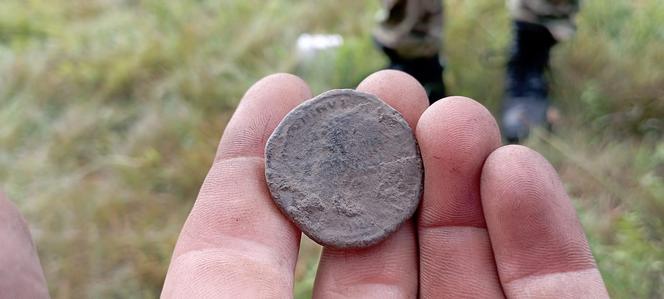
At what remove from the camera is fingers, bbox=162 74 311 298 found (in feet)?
4.72

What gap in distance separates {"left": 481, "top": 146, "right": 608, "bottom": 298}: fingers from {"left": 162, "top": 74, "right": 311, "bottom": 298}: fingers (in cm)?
54

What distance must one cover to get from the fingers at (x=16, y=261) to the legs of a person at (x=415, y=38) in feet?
5.76

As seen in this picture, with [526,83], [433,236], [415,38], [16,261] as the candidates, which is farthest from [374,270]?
[526,83]

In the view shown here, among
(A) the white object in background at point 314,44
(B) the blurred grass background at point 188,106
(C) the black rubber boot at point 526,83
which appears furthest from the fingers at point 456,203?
(A) the white object in background at point 314,44

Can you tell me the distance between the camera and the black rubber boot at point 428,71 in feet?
9.28

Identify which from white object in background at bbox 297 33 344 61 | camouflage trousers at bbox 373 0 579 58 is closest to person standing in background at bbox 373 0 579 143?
camouflage trousers at bbox 373 0 579 58

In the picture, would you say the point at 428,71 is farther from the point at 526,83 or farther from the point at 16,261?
the point at 16,261

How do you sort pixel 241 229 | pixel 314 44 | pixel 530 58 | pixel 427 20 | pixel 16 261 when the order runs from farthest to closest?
pixel 314 44 → pixel 530 58 → pixel 427 20 → pixel 241 229 → pixel 16 261

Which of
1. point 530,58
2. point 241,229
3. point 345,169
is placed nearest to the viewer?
point 241,229

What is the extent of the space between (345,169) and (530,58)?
1.57 meters

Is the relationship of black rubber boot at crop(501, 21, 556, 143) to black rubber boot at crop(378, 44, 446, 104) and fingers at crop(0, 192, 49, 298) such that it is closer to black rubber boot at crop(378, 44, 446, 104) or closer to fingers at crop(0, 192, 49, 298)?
black rubber boot at crop(378, 44, 446, 104)

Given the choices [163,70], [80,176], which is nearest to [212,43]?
[163,70]

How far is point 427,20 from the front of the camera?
2.74 metres

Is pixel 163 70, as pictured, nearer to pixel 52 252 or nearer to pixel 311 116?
pixel 52 252
